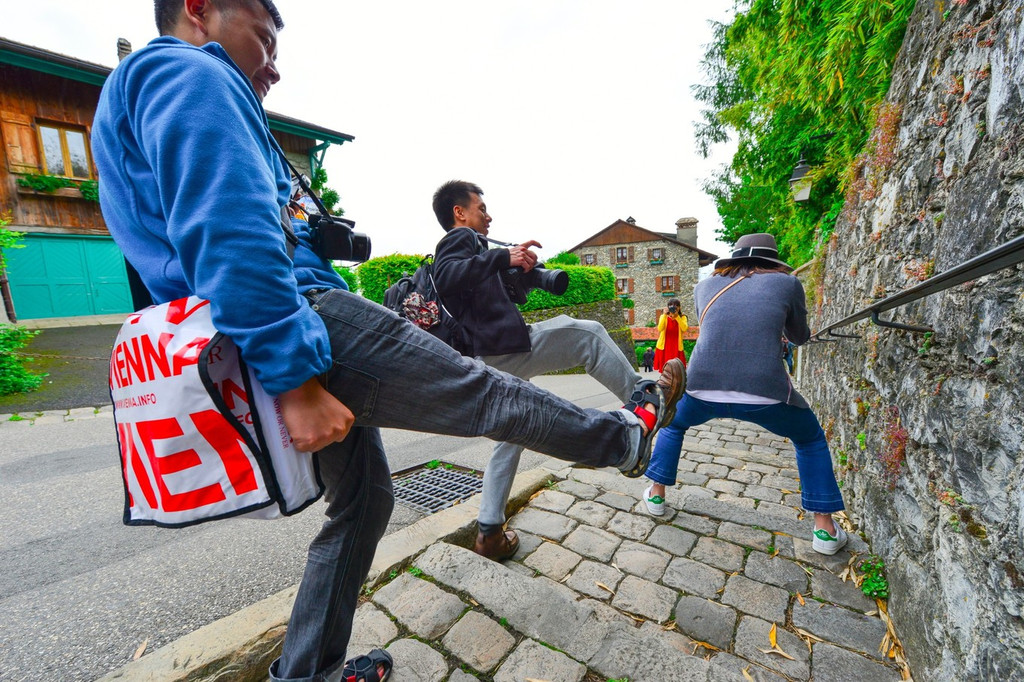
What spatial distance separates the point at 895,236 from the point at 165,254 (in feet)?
11.0

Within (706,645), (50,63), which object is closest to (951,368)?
(706,645)

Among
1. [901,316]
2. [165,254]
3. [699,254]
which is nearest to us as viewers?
[165,254]

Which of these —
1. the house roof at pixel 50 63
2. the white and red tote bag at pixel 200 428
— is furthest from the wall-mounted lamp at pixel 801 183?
the house roof at pixel 50 63

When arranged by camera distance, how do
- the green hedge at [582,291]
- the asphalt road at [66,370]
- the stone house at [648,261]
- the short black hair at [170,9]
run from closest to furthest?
1. the short black hair at [170,9]
2. the asphalt road at [66,370]
3. the green hedge at [582,291]
4. the stone house at [648,261]

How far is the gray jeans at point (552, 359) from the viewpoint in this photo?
220 cm

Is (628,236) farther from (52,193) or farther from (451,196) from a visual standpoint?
(451,196)

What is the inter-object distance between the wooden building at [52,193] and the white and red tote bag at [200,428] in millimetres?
12475

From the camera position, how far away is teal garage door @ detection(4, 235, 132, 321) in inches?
401

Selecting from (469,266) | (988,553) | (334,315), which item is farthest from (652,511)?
(334,315)

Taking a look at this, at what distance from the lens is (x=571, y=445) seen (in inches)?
55.2

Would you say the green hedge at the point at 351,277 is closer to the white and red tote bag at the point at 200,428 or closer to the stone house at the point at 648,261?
the white and red tote bag at the point at 200,428

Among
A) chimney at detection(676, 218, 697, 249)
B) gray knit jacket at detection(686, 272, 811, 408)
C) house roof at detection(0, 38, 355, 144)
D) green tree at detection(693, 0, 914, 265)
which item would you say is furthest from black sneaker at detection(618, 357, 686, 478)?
chimney at detection(676, 218, 697, 249)

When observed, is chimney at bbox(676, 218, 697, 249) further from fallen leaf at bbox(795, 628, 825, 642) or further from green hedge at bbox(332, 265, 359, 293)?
fallen leaf at bbox(795, 628, 825, 642)

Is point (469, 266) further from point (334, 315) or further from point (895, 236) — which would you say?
point (895, 236)
